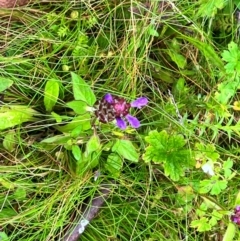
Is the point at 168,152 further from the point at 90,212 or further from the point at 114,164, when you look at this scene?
the point at 90,212

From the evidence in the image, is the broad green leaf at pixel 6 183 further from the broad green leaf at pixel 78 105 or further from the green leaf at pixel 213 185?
the green leaf at pixel 213 185

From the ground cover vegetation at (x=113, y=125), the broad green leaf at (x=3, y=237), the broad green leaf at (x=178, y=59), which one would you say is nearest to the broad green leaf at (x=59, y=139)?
the ground cover vegetation at (x=113, y=125)

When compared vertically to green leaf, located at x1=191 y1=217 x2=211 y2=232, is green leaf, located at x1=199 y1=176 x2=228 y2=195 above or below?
above

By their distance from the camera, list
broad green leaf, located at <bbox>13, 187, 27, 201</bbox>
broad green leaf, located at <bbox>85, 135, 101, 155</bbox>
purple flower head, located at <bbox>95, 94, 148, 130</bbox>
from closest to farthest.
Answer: purple flower head, located at <bbox>95, 94, 148, 130</bbox> < broad green leaf, located at <bbox>85, 135, 101, 155</bbox> < broad green leaf, located at <bbox>13, 187, 27, 201</bbox>

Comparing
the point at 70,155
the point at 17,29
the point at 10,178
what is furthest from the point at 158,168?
the point at 17,29

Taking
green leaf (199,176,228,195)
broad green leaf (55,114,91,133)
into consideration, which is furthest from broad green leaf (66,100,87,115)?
green leaf (199,176,228,195)

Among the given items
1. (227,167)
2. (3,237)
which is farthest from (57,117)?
(227,167)

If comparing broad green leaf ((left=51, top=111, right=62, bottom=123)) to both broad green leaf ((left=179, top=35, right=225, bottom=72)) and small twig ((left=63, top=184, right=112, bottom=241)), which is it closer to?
small twig ((left=63, top=184, right=112, bottom=241))

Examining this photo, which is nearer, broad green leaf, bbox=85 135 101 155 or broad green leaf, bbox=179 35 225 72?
broad green leaf, bbox=85 135 101 155
